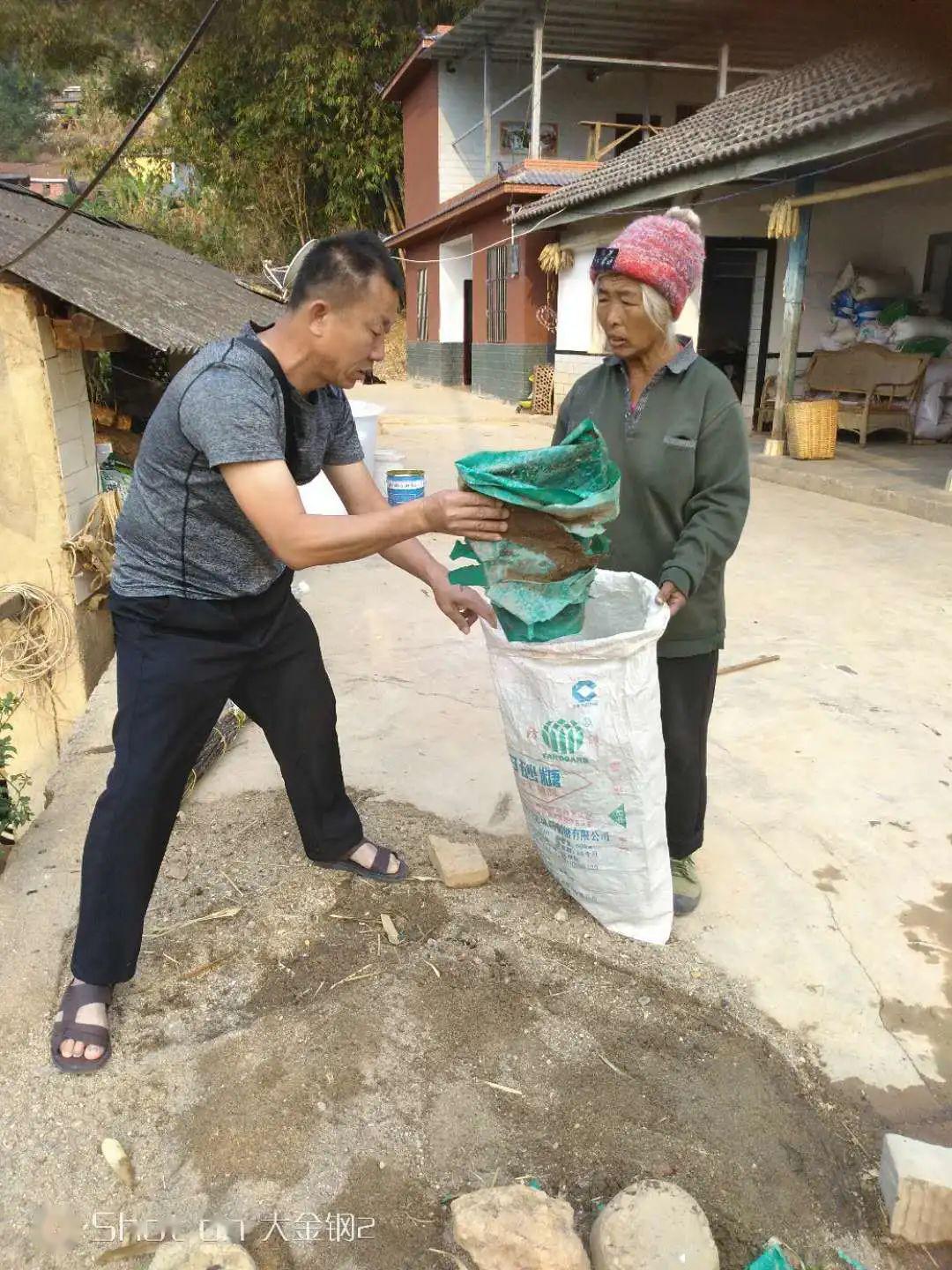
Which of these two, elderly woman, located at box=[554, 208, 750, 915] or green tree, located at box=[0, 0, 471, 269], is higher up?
green tree, located at box=[0, 0, 471, 269]

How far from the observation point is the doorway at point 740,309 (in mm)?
12516

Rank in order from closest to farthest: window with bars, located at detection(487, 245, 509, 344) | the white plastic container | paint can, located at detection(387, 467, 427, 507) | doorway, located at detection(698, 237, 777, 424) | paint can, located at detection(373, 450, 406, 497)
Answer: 1. the white plastic container
2. paint can, located at detection(387, 467, 427, 507)
3. paint can, located at detection(373, 450, 406, 497)
4. doorway, located at detection(698, 237, 777, 424)
5. window with bars, located at detection(487, 245, 509, 344)

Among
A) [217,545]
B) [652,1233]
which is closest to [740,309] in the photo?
[217,545]

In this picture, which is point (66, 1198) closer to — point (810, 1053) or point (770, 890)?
point (810, 1053)

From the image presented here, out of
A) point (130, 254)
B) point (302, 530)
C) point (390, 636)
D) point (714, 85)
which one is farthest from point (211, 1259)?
point (714, 85)

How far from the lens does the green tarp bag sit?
1.82 m

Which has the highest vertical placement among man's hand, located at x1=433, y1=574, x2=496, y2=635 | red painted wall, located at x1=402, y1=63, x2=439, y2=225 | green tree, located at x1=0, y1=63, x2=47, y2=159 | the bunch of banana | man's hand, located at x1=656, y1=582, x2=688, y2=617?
green tree, located at x1=0, y1=63, x2=47, y2=159

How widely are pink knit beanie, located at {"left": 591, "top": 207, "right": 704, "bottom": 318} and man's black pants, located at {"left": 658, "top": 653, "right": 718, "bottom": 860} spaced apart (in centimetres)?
87

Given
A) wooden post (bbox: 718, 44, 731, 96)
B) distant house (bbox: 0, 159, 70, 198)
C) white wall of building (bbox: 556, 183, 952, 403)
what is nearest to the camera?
white wall of building (bbox: 556, 183, 952, 403)

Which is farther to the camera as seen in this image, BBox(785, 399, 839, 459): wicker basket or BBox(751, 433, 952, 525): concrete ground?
BBox(785, 399, 839, 459): wicker basket

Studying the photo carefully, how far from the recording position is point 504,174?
14.9 m

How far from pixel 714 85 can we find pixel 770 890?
1850 centimetres

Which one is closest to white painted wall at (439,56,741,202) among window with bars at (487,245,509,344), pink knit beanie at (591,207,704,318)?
window with bars at (487,245,509,344)

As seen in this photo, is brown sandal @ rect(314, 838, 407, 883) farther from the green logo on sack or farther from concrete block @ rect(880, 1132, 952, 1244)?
concrete block @ rect(880, 1132, 952, 1244)
